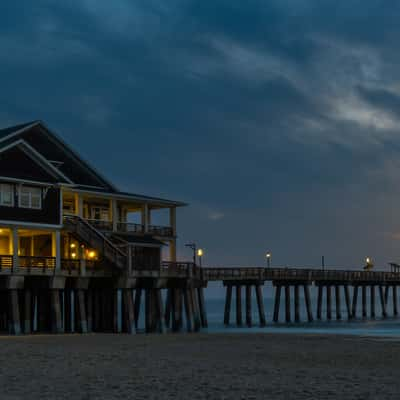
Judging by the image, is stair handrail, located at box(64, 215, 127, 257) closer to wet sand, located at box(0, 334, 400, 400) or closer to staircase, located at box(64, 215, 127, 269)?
staircase, located at box(64, 215, 127, 269)

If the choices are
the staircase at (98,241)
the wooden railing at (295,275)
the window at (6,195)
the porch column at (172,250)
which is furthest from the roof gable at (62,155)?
the window at (6,195)

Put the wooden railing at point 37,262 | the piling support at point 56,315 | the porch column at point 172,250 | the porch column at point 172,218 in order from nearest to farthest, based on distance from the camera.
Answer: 1. the piling support at point 56,315
2. the wooden railing at point 37,262
3. the porch column at point 172,250
4. the porch column at point 172,218

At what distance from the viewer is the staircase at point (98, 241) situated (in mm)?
45062

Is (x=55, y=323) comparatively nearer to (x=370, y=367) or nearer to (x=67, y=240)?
(x=67, y=240)

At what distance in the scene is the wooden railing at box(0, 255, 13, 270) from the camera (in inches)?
1565

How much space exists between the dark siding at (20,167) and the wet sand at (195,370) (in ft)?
46.7

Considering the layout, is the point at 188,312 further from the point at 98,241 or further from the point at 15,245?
the point at 15,245

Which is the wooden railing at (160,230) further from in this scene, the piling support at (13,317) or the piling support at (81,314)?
the piling support at (13,317)

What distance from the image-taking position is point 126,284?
149 ft

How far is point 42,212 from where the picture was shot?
4328cm

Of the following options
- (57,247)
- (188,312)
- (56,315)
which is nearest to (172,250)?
(188,312)

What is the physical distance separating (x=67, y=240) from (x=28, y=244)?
2.44m

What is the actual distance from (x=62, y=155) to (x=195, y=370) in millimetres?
36996

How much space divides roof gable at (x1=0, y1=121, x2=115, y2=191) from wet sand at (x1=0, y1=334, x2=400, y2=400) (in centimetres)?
2466
